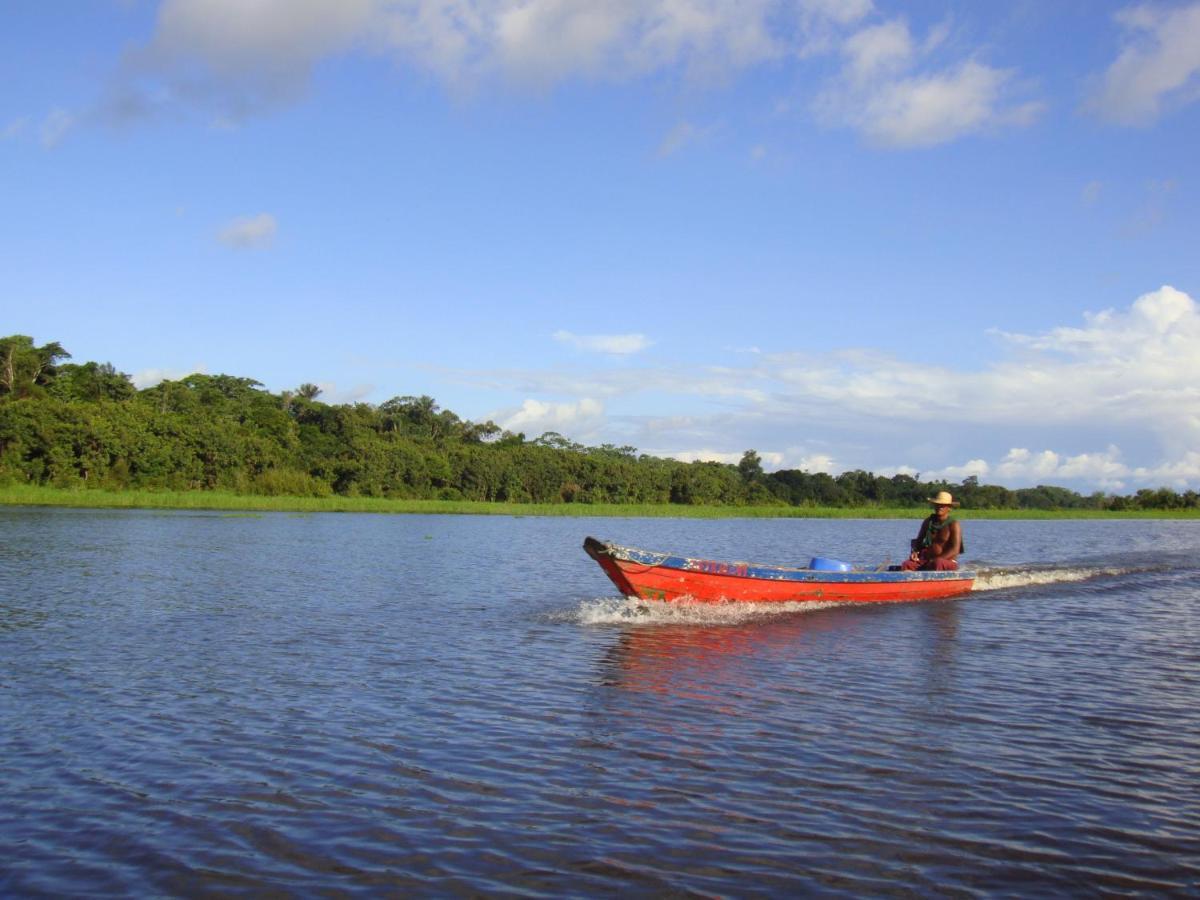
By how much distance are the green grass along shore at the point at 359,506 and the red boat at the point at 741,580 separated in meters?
43.5

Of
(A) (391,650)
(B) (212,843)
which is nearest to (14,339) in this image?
(A) (391,650)

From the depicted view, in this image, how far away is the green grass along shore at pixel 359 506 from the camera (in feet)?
169

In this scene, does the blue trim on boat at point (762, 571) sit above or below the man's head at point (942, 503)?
below

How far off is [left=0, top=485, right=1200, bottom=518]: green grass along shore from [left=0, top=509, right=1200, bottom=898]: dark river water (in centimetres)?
3756

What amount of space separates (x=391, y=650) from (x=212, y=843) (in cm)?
695

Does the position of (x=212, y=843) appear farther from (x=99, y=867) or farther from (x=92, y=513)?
(x=92, y=513)

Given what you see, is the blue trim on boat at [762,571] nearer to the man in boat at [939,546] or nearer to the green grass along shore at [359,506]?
the man in boat at [939,546]

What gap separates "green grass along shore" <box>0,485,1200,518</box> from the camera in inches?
2026

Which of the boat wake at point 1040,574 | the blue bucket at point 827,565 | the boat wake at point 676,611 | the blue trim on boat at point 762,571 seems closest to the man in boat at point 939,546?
the blue trim on boat at point 762,571

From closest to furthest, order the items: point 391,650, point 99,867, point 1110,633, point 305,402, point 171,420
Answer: point 99,867 < point 391,650 < point 1110,633 < point 171,420 < point 305,402

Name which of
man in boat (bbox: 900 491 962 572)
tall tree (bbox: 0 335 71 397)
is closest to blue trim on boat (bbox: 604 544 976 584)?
man in boat (bbox: 900 491 962 572)

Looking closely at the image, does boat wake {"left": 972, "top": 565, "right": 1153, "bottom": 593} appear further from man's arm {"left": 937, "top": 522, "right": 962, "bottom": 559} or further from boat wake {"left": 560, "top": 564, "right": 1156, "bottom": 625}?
boat wake {"left": 560, "top": 564, "right": 1156, "bottom": 625}

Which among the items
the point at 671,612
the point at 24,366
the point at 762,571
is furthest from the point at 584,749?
the point at 24,366

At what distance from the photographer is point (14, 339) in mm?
82938
